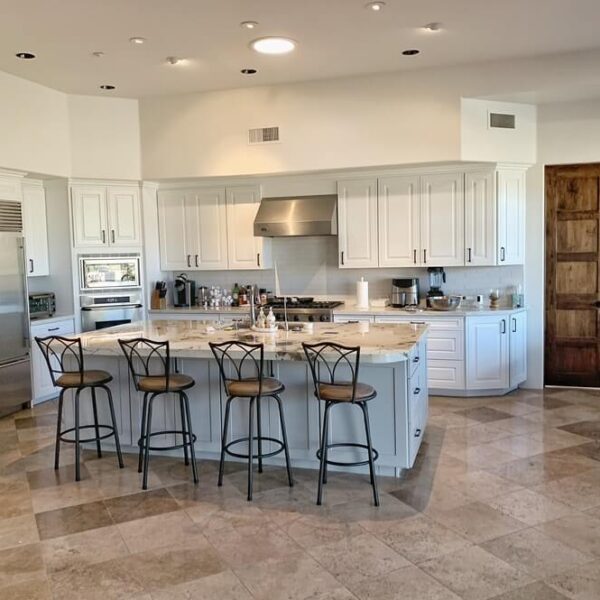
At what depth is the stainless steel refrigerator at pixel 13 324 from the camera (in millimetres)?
5762

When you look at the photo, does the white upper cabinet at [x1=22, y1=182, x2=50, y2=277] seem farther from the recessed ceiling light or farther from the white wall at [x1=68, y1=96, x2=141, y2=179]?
the recessed ceiling light

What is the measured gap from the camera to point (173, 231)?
7.20 metres

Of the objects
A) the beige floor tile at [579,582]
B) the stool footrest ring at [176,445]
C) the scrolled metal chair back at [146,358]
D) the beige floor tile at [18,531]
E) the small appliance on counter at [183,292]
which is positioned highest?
the small appliance on counter at [183,292]

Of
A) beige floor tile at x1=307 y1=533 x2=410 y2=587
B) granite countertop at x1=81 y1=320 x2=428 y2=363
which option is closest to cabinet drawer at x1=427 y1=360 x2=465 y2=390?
granite countertop at x1=81 y1=320 x2=428 y2=363

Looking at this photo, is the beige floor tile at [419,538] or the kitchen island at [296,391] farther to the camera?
the kitchen island at [296,391]

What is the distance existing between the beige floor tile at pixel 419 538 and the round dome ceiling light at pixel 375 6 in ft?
11.2

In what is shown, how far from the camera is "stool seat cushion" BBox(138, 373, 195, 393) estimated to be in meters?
4.06

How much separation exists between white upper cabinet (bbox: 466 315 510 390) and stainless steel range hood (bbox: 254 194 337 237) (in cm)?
184

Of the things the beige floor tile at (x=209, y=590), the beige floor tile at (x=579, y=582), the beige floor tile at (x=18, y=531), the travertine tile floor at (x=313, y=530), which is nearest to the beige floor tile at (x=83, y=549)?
the travertine tile floor at (x=313, y=530)

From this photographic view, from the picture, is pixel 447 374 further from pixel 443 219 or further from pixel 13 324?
pixel 13 324

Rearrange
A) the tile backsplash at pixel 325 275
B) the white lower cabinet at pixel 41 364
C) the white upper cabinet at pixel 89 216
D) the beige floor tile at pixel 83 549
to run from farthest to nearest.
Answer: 1. the tile backsplash at pixel 325 275
2. the white upper cabinet at pixel 89 216
3. the white lower cabinet at pixel 41 364
4. the beige floor tile at pixel 83 549

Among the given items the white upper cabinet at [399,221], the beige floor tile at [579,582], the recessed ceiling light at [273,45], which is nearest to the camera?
the beige floor tile at [579,582]

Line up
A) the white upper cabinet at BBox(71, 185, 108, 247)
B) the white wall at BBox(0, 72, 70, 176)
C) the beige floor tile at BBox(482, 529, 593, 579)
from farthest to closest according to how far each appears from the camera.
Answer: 1. the white upper cabinet at BBox(71, 185, 108, 247)
2. the white wall at BBox(0, 72, 70, 176)
3. the beige floor tile at BBox(482, 529, 593, 579)

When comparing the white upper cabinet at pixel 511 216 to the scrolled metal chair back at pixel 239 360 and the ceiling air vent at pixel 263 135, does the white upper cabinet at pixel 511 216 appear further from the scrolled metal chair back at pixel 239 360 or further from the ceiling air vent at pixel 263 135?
the scrolled metal chair back at pixel 239 360
